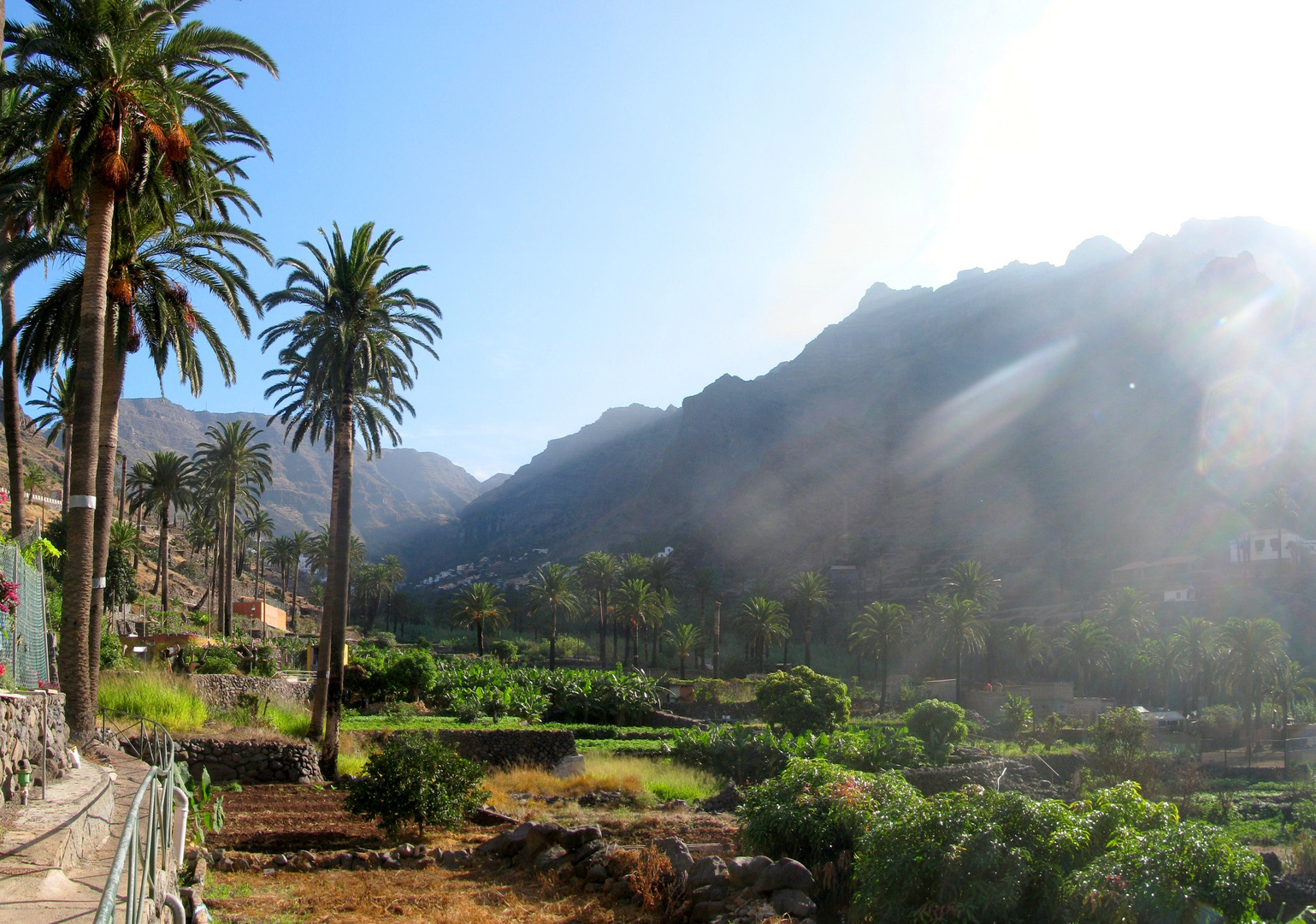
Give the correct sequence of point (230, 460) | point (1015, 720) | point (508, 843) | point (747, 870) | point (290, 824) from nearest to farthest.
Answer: point (747, 870), point (508, 843), point (290, 824), point (230, 460), point (1015, 720)

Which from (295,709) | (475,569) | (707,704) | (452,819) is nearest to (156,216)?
(452,819)

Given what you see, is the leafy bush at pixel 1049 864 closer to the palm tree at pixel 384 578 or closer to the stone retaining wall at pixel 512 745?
the stone retaining wall at pixel 512 745

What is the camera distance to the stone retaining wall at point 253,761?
62.8 feet

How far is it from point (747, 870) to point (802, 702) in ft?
96.5

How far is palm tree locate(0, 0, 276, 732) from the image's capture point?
13.8 m

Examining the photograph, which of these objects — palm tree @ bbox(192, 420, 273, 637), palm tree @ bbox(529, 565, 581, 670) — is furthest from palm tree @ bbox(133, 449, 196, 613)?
palm tree @ bbox(529, 565, 581, 670)

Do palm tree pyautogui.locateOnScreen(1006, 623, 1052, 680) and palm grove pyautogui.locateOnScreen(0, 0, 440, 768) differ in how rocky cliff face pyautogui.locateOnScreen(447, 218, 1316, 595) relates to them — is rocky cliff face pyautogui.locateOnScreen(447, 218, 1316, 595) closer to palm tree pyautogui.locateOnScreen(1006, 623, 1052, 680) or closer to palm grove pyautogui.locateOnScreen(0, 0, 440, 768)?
palm tree pyautogui.locateOnScreen(1006, 623, 1052, 680)

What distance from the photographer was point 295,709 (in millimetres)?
26781

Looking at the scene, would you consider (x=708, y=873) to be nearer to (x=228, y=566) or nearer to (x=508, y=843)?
Result: (x=508, y=843)

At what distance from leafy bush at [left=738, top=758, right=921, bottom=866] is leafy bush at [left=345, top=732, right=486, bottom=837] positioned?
5.35 metres

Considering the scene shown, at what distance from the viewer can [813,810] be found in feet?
41.1

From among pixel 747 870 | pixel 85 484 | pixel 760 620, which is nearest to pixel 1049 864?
pixel 747 870

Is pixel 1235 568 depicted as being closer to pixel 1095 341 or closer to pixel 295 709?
pixel 1095 341

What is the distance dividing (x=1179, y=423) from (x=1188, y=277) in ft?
191
